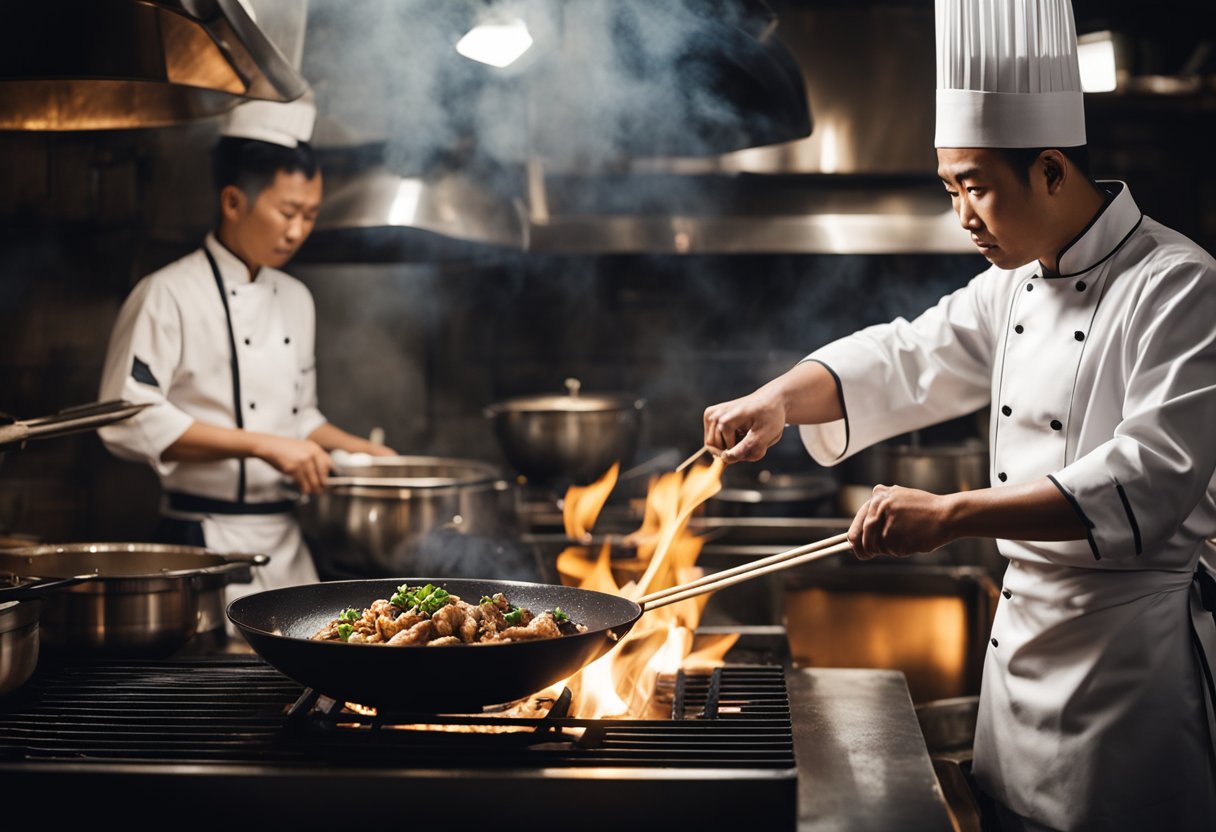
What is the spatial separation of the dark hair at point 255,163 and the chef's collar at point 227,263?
182 millimetres

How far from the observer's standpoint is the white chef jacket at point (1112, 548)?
175cm

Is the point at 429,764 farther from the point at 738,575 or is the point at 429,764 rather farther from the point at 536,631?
the point at 738,575

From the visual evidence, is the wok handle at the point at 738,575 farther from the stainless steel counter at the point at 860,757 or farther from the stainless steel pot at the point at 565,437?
the stainless steel pot at the point at 565,437

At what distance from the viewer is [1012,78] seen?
1951 millimetres

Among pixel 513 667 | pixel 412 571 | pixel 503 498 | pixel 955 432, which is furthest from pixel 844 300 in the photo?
pixel 513 667

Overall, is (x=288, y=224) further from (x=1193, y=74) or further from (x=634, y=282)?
(x=1193, y=74)

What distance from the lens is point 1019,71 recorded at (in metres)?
1.95

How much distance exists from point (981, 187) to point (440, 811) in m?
1.28

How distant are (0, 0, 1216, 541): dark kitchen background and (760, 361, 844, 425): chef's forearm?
3.70 ft

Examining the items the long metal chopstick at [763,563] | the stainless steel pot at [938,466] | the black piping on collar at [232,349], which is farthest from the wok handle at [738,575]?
the stainless steel pot at [938,466]

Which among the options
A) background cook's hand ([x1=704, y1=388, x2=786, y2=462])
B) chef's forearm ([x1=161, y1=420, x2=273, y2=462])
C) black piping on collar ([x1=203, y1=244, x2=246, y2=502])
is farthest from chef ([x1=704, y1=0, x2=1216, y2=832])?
black piping on collar ([x1=203, y1=244, x2=246, y2=502])

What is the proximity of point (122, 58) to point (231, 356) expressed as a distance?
1.53 metres

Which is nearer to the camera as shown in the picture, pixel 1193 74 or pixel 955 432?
pixel 1193 74

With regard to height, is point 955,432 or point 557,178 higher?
point 557,178
